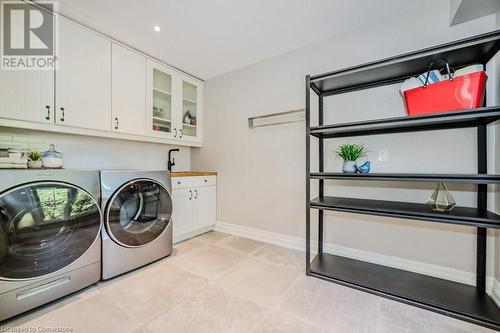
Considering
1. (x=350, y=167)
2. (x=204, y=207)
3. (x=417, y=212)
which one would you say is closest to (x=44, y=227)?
(x=204, y=207)

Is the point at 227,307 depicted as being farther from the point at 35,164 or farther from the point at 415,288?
the point at 35,164

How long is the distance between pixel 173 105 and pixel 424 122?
8.49ft

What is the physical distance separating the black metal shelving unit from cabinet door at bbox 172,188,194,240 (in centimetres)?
150

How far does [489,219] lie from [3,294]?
9.54 ft

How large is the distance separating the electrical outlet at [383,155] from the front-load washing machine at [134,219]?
2.03 metres

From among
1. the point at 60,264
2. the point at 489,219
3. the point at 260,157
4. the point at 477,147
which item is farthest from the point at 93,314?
the point at 477,147

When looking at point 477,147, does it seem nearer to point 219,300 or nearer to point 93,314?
point 219,300

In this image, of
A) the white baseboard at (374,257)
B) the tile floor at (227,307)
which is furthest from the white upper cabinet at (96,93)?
the white baseboard at (374,257)

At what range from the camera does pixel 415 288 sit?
1.51m

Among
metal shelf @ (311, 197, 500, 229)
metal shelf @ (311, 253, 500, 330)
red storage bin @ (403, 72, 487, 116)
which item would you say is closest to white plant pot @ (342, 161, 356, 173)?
metal shelf @ (311, 197, 500, 229)

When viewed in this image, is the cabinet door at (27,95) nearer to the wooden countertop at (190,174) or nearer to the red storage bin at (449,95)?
the wooden countertop at (190,174)

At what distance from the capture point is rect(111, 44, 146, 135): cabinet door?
6.98ft

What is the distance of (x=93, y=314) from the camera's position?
1.31m

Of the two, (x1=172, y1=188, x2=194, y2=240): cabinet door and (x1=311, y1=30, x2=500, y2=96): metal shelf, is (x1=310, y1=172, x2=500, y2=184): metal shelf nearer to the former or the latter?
(x1=311, y1=30, x2=500, y2=96): metal shelf
